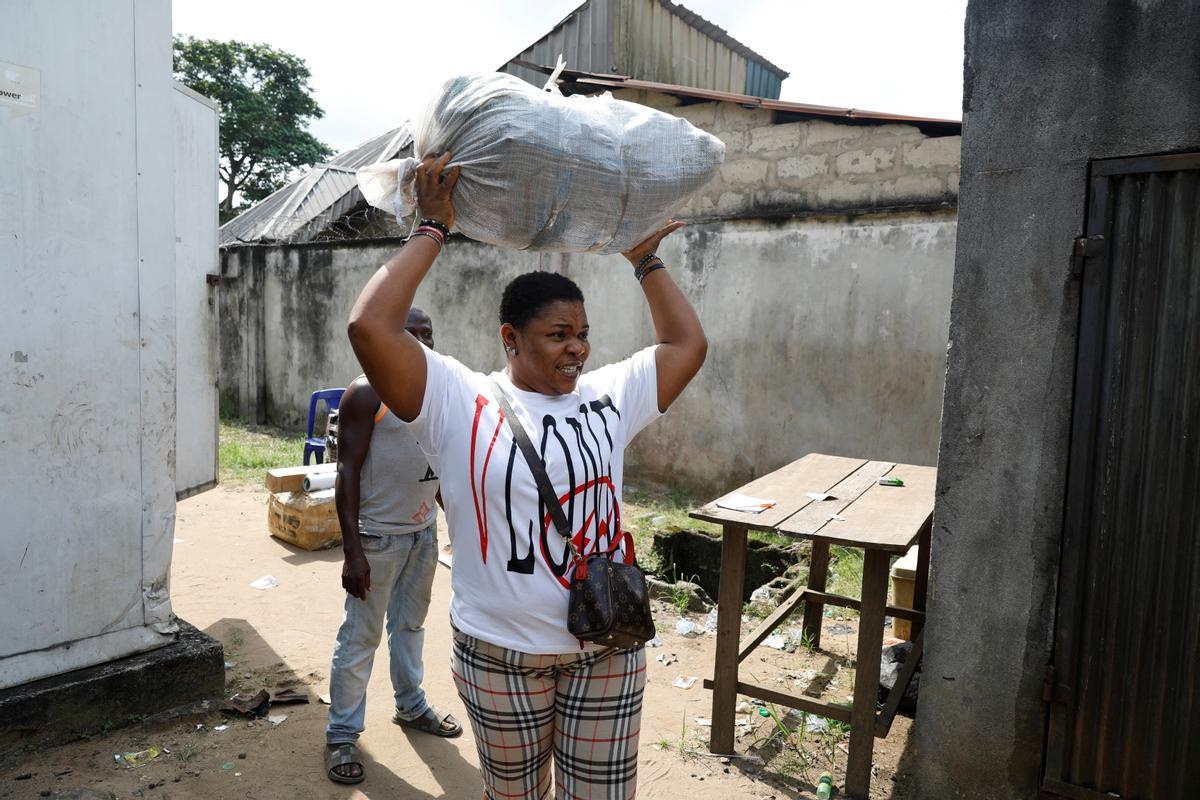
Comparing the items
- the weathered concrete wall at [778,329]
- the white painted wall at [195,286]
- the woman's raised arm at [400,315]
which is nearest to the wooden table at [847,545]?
the woman's raised arm at [400,315]

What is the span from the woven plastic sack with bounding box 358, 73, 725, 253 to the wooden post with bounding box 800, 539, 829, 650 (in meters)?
2.81

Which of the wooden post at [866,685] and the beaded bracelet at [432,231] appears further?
the wooden post at [866,685]

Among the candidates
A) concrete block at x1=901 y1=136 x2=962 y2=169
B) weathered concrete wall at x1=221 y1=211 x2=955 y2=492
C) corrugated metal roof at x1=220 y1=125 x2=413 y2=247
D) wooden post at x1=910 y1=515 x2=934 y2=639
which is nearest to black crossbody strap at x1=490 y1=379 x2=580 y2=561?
wooden post at x1=910 y1=515 x2=934 y2=639

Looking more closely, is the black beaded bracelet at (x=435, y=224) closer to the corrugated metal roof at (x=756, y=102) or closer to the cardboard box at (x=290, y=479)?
the corrugated metal roof at (x=756, y=102)

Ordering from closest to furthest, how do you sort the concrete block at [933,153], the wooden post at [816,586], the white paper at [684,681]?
1. the white paper at [684,681]
2. the wooden post at [816,586]
3. the concrete block at [933,153]

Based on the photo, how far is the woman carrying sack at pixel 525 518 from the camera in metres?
1.80

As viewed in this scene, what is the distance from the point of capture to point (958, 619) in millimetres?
2750

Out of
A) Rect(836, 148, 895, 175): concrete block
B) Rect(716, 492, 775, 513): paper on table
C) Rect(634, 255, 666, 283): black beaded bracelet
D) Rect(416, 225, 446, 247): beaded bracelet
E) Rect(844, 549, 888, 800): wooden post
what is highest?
Rect(836, 148, 895, 175): concrete block

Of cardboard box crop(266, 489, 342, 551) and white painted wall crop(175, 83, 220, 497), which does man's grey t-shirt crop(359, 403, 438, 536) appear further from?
white painted wall crop(175, 83, 220, 497)

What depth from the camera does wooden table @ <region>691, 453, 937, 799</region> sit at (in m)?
3.02

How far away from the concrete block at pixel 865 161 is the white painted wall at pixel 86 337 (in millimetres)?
5343

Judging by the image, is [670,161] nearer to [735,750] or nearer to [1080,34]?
[1080,34]

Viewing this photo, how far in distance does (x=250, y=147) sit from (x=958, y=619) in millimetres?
24780

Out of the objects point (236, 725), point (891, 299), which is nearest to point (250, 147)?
point (891, 299)
